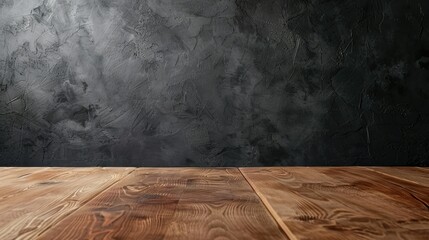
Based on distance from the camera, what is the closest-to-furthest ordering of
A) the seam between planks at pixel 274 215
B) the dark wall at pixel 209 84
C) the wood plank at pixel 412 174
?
the seam between planks at pixel 274 215 < the wood plank at pixel 412 174 < the dark wall at pixel 209 84

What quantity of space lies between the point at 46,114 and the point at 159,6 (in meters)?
0.91

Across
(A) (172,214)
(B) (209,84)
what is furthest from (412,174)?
(B) (209,84)

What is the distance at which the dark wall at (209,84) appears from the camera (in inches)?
102

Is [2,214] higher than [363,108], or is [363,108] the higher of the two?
[363,108]

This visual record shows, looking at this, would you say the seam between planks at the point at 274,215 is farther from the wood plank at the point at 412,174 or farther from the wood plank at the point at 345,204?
the wood plank at the point at 412,174

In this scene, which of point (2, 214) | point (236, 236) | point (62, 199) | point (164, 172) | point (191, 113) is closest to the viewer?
point (236, 236)

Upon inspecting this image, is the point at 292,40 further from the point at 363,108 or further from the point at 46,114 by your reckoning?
the point at 46,114

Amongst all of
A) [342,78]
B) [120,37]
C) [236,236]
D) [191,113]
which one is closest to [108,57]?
[120,37]

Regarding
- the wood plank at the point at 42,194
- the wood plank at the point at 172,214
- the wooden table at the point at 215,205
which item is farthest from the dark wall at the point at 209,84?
the wood plank at the point at 172,214

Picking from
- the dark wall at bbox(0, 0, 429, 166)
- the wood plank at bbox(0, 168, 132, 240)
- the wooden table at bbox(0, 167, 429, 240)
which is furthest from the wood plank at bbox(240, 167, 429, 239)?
the dark wall at bbox(0, 0, 429, 166)

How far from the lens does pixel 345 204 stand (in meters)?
0.77

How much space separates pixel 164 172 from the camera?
48.7 inches

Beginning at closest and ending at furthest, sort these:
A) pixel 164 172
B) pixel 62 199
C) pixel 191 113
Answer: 1. pixel 62 199
2. pixel 164 172
3. pixel 191 113

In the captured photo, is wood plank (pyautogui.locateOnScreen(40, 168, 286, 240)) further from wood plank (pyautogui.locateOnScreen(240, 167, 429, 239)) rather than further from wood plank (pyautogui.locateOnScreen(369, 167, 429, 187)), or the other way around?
wood plank (pyautogui.locateOnScreen(369, 167, 429, 187))
